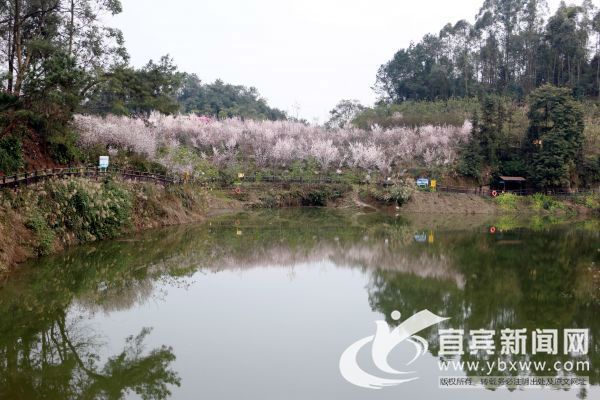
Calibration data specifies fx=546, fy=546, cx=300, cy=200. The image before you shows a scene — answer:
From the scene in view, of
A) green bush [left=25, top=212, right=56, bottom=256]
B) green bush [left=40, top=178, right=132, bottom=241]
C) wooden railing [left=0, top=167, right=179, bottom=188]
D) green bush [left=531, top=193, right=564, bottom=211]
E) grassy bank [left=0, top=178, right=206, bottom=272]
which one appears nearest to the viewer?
grassy bank [left=0, top=178, right=206, bottom=272]

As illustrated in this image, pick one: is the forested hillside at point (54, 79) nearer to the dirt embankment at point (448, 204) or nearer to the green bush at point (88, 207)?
the green bush at point (88, 207)

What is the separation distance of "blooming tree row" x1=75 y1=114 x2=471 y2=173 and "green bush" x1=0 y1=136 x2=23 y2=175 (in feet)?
82.7

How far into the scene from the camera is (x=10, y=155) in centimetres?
2161

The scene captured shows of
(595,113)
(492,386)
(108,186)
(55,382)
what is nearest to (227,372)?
(55,382)

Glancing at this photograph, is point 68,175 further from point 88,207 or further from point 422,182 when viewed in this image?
point 422,182

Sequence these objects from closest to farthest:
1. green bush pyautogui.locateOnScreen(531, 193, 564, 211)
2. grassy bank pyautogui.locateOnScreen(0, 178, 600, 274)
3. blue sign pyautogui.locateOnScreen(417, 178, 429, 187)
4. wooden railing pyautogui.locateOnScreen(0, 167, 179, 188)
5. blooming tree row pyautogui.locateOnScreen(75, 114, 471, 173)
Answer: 1. grassy bank pyautogui.locateOnScreen(0, 178, 600, 274)
2. wooden railing pyautogui.locateOnScreen(0, 167, 179, 188)
3. green bush pyautogui.locateOnScreen(531, 193, 564, 211)
4. blue sign pyautogui.locateOnScreen(417, 178, 429, 187)
5. blooming tree row pyautogui.locateOnScreen(75, 114, 471, 173)

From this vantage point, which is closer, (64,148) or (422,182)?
(64,148)

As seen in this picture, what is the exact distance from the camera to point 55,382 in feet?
27.1

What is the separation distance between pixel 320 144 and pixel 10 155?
34.5 m

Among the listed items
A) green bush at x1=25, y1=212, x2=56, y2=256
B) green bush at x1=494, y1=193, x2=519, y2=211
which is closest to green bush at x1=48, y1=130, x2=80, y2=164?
green bush at x1=25, y1=212, x2=56, y2=256

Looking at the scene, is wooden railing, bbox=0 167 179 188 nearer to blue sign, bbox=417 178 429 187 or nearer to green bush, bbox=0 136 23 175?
green bush, bbox=0 136 23 175

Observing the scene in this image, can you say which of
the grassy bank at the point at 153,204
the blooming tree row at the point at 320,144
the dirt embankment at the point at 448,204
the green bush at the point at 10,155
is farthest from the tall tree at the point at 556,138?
the green bush at the point at 10,155

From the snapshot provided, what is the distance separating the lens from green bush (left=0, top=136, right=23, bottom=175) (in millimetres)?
21109

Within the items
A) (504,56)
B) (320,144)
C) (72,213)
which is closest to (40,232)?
(72,213)
